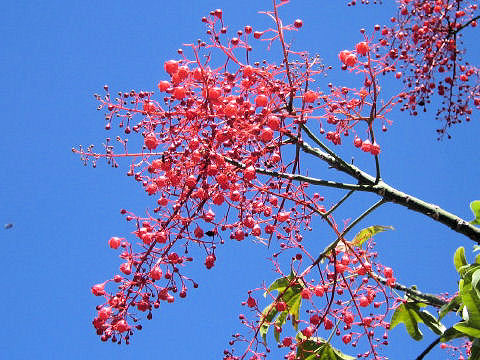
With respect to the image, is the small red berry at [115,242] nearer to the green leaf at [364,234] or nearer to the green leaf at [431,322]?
the green leaf at [364,234]

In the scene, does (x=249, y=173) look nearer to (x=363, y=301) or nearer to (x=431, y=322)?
(x=363, y=301)

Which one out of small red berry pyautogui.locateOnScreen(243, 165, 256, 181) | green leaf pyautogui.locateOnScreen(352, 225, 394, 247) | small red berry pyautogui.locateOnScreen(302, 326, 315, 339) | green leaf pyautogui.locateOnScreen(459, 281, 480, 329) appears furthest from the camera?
green leaf pyautogui.locateOnScreen(352, 225, 394, 247)

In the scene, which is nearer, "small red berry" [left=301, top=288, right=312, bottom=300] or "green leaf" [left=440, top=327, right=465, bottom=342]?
"green leaf" [left=440, top=327, right=465, bottom=342]

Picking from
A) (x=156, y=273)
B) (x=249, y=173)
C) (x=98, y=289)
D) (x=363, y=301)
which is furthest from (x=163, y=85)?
(x=363, y=301)

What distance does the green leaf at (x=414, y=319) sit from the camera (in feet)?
11.1

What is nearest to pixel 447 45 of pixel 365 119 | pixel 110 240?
pixel 365 119

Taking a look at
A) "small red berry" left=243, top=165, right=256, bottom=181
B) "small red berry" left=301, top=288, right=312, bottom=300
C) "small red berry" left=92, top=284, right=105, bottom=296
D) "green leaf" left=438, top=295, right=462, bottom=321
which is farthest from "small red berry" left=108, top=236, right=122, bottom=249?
"green leaf" left=438, top=295, right=462, bottom=321

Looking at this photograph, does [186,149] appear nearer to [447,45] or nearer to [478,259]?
[478,259]

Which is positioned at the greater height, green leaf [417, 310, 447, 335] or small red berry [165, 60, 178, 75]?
small red berry [165, 60, 178, 75]

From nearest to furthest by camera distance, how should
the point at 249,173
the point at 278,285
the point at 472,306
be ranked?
the point at 472,306 < the point at 249,173 < the point at 278,285

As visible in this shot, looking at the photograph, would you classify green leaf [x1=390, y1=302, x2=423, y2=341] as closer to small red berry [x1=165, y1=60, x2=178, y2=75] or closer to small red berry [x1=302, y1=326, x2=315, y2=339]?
small red berry [x1=302, y1=326, x2=315, y2=339]

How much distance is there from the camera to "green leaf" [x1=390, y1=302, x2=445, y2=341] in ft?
11.1

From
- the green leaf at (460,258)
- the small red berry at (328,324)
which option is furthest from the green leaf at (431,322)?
the small red berry at (328,324)

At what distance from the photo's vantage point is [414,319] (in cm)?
343
